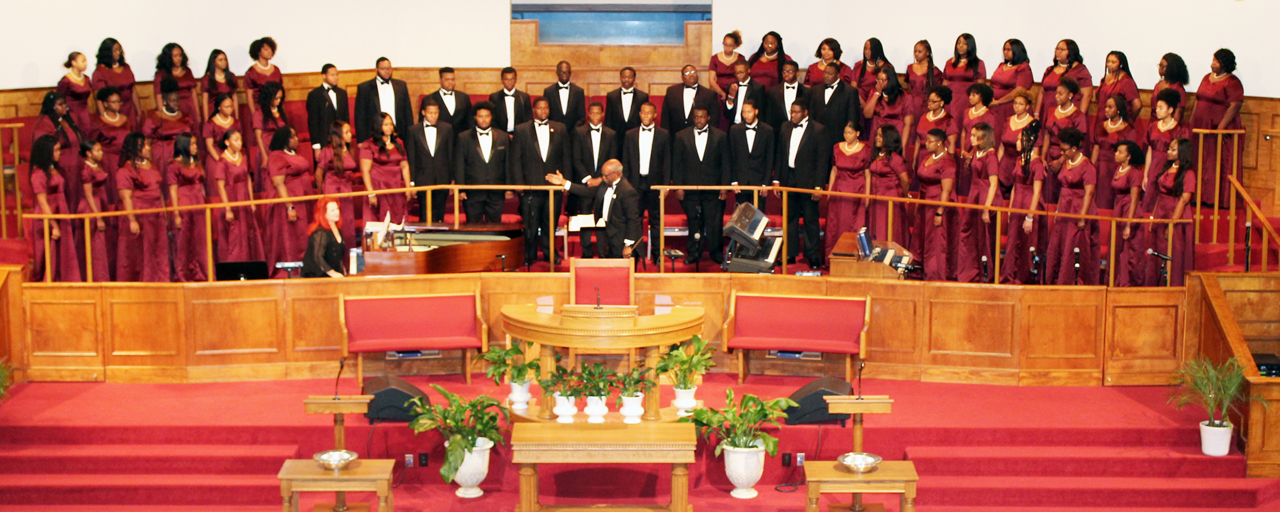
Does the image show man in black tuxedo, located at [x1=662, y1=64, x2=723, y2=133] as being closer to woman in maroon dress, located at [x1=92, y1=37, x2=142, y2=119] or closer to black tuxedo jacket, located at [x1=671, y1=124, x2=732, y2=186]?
black tuxedo jacket, located at [x1=671, y1=124, x2=732, y2=186]

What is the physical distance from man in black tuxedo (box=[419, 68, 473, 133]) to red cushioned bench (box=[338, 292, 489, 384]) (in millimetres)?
1898

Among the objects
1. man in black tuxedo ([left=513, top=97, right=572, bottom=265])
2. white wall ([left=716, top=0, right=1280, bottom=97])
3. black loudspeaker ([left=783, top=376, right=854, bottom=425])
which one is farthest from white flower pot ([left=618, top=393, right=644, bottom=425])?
white wall ([left=716, top=0, right=1280, bottom=97])

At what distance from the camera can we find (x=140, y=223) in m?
9.29

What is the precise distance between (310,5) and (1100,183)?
22.4 feet

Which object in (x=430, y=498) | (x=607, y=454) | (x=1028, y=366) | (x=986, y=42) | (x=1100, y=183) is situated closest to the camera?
(x=607, y=454)

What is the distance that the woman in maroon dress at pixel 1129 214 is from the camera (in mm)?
8766

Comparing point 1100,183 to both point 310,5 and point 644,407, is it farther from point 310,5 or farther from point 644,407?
point 310,5

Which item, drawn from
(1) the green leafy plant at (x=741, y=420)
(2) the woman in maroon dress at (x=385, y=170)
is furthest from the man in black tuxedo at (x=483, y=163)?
(1) the green leafy plant at (x=741, y=420)

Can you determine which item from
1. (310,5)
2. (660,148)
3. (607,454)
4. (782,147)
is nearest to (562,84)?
(660,148)

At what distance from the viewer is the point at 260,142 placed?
408 inches

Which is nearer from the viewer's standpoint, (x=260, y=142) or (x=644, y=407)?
(x=644, y=407)

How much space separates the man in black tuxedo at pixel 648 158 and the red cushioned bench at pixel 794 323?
1.04 m

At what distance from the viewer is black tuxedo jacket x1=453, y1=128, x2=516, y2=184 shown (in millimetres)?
9727

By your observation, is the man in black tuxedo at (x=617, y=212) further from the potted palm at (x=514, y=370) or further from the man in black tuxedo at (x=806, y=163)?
the potted palm at (x=514, y=370)
